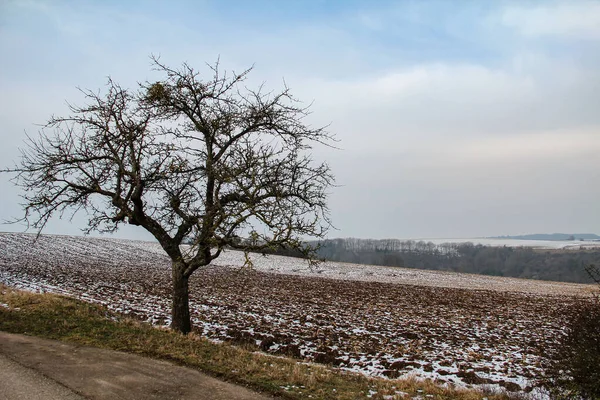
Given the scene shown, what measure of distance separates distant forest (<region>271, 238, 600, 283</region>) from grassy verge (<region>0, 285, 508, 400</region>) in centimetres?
7167

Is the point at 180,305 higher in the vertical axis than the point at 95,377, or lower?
higher

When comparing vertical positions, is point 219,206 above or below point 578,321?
above

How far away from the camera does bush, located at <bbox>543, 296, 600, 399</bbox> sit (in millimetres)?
6887

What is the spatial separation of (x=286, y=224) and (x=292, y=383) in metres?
3.42

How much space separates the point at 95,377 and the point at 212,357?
2341 millimetres

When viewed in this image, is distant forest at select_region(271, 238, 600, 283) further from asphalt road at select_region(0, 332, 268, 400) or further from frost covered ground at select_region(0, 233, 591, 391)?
asphalt road at select_region(0, 332, 268, 400)

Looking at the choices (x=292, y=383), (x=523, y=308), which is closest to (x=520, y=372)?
(x=292, y=383)

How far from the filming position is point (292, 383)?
24.0ft

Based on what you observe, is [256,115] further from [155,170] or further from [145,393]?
[145,393]

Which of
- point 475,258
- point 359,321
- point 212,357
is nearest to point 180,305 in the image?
point 212,357

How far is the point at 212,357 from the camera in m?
8.64

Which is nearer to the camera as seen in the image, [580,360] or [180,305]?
[580,360]

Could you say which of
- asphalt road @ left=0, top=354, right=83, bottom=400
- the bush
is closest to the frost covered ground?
the bush

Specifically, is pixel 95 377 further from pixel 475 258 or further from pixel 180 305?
pixel 475 258
